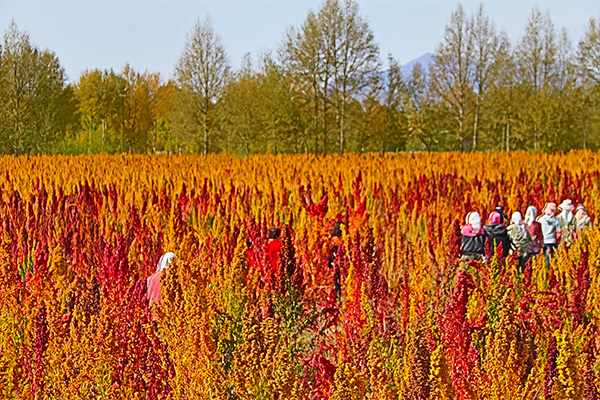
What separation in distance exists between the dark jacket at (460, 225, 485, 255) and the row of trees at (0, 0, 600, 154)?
2032 centimetres

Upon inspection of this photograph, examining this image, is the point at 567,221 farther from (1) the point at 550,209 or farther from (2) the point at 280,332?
(2) the point at 280,332

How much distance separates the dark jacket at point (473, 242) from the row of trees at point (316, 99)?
20319 millimetres

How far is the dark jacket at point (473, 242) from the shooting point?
6.19 m

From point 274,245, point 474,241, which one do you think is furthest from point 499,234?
point 274,245

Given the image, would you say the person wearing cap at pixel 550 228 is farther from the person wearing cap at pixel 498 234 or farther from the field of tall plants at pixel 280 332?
the field of tall plants at pixel 280 332

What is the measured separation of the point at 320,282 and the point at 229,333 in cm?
237

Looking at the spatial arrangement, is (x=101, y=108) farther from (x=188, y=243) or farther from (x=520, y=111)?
(x=188, y=243)

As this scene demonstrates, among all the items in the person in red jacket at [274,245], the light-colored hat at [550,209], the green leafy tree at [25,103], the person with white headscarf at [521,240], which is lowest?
the person with white headscarf at [521,240]

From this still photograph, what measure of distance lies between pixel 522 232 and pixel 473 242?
1.97 ft

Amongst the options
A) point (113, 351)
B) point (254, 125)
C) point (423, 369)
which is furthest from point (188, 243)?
point (254, 125)

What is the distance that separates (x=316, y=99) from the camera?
28.0m

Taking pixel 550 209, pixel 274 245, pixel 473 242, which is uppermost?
pixel 550 209

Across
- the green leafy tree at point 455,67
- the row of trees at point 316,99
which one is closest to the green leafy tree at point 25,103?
the row of trees at point 316,99

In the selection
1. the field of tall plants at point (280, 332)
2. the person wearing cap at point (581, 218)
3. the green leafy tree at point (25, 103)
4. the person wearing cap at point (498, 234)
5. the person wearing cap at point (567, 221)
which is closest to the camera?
the field of tall plants at point (280, 332)
